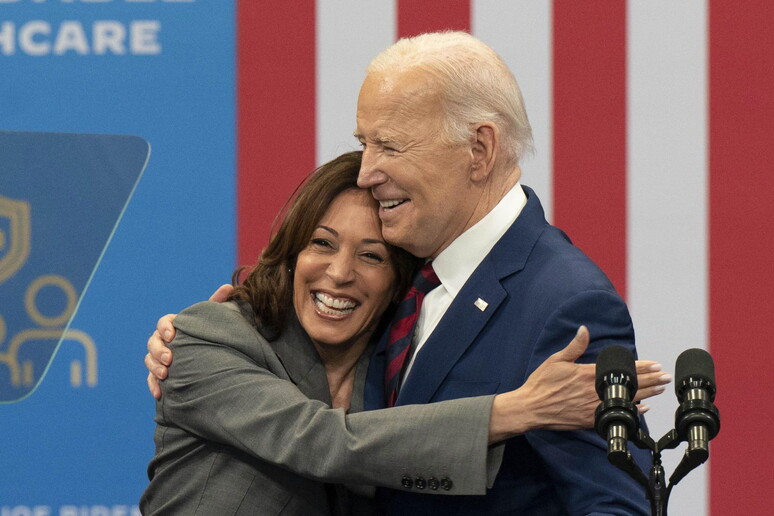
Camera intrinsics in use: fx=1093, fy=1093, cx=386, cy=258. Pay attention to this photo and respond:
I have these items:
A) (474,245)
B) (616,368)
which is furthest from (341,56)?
(616,368)

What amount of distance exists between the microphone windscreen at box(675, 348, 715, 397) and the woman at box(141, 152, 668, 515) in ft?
0.81

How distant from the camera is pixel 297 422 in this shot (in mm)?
1675

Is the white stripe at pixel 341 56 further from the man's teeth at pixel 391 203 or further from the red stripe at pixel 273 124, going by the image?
the man's teeth at pixel 391 203

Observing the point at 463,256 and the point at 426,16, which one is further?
the point at 426,16

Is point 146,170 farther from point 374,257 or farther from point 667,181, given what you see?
point 667,181

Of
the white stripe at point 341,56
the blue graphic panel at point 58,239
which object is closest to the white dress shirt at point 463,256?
the white stripe at point 341,56

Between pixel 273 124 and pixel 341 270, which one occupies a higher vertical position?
pixel 273 124

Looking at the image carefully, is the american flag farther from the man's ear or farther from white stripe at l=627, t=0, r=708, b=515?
the man's ear

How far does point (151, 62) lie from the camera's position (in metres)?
2.80

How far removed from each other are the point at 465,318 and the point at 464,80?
39 centimetres

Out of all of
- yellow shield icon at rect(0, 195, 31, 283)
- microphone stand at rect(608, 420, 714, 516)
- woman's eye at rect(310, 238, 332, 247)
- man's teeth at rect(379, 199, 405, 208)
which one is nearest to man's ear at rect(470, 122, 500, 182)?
man's teeth at rect(379, 199, 405, 208)

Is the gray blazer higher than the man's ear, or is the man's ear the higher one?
the man's ear

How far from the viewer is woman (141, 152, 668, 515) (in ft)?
5.24
